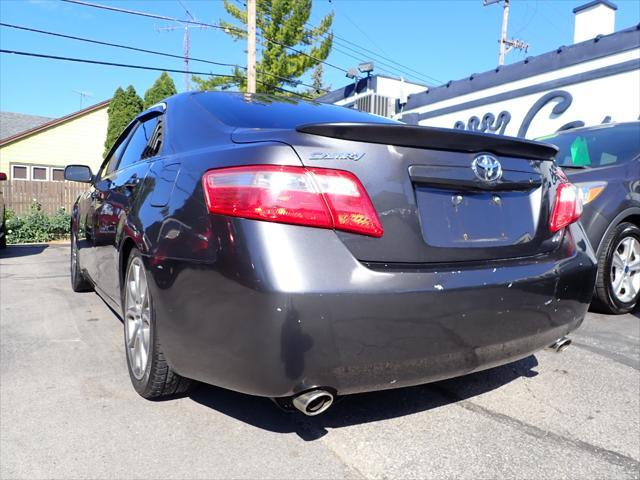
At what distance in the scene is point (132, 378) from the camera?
8.99ft

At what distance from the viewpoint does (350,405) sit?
2.61 metres

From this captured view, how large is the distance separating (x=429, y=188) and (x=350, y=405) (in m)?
1.19

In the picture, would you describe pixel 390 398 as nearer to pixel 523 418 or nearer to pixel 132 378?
pixel 523 418

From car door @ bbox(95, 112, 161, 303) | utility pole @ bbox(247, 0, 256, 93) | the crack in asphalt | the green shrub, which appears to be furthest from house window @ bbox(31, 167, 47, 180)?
the crack in asphalt

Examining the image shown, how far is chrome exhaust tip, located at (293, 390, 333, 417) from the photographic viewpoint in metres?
1.82

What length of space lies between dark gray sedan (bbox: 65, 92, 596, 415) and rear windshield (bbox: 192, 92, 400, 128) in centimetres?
2

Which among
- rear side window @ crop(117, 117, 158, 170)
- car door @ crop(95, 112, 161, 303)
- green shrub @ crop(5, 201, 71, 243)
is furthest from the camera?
green shrub @ crop(5, 201, 71, 243)

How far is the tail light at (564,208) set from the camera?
2.46 m

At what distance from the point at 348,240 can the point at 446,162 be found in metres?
0.55

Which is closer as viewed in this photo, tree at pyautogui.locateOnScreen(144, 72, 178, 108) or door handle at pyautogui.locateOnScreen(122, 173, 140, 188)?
door handle at pyautogui.locateOnScreen(122, 173, 140, 188)

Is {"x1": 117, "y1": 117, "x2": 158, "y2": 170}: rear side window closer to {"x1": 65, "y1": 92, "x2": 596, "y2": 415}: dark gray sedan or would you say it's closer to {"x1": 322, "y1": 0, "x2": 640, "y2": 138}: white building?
{"x1": 65, "y1": 92, "x2": 596, "y2": 415}: dark gray sedan

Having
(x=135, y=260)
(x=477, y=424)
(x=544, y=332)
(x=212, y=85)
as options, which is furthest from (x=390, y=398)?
(x=212, y=85)

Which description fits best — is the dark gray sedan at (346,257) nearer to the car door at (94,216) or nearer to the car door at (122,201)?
the car door at (122,201)

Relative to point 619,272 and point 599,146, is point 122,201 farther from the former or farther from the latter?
point 599,146
